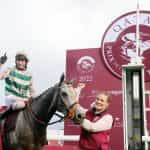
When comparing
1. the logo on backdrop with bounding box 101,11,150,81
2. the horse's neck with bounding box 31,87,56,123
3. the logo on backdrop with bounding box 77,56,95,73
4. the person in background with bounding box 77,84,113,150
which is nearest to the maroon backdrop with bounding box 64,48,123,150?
the logo on backdrop with bounding box 77,56,95,73

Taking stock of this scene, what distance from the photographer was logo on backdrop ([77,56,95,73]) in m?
5.16

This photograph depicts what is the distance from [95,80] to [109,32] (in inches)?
23.0

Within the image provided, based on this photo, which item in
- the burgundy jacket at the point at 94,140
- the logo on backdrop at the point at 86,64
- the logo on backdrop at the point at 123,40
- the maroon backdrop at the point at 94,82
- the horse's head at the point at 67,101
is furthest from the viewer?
the logo on backdrop at the point at 86,64

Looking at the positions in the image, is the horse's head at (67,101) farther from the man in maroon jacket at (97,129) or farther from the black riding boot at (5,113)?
the black riding boot at (5,113)

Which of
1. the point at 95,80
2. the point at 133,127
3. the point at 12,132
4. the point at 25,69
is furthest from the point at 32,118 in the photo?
the point at 95,80

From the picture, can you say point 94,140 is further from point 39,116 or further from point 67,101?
point 39,116

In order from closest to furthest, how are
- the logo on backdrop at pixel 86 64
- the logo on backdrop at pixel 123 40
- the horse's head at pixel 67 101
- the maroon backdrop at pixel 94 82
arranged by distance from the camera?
the horse's head at pixel 67 101 → the maroon backdrop at pixel 94 82 → the logo on backdrop at pixel 123 40 → the logo on backdrop at pixel 86 64

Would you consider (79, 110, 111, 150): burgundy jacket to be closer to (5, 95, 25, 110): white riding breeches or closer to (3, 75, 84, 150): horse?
(3, 75, 84, 150): horse

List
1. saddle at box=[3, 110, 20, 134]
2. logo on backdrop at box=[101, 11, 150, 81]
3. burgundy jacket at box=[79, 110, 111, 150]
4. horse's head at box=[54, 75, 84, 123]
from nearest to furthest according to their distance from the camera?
burgundy jacket at box=[79, 110, 111, 150] < horse's head at box=[54, 75, 84, 123] < saddle at box=[3, 110, 20, 134] < logo on backdrop at box=[101, 11, 150, 81]

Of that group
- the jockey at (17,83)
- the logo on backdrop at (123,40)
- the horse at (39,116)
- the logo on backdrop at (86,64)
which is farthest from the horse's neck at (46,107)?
the logo on backdrop at (86,64)

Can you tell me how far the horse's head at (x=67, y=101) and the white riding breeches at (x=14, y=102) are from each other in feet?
0.93

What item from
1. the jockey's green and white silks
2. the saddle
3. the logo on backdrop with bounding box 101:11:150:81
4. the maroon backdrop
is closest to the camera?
the saddle

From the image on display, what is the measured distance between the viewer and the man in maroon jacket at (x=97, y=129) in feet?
9.15

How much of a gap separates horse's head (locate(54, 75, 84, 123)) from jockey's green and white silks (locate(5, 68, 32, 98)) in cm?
31
